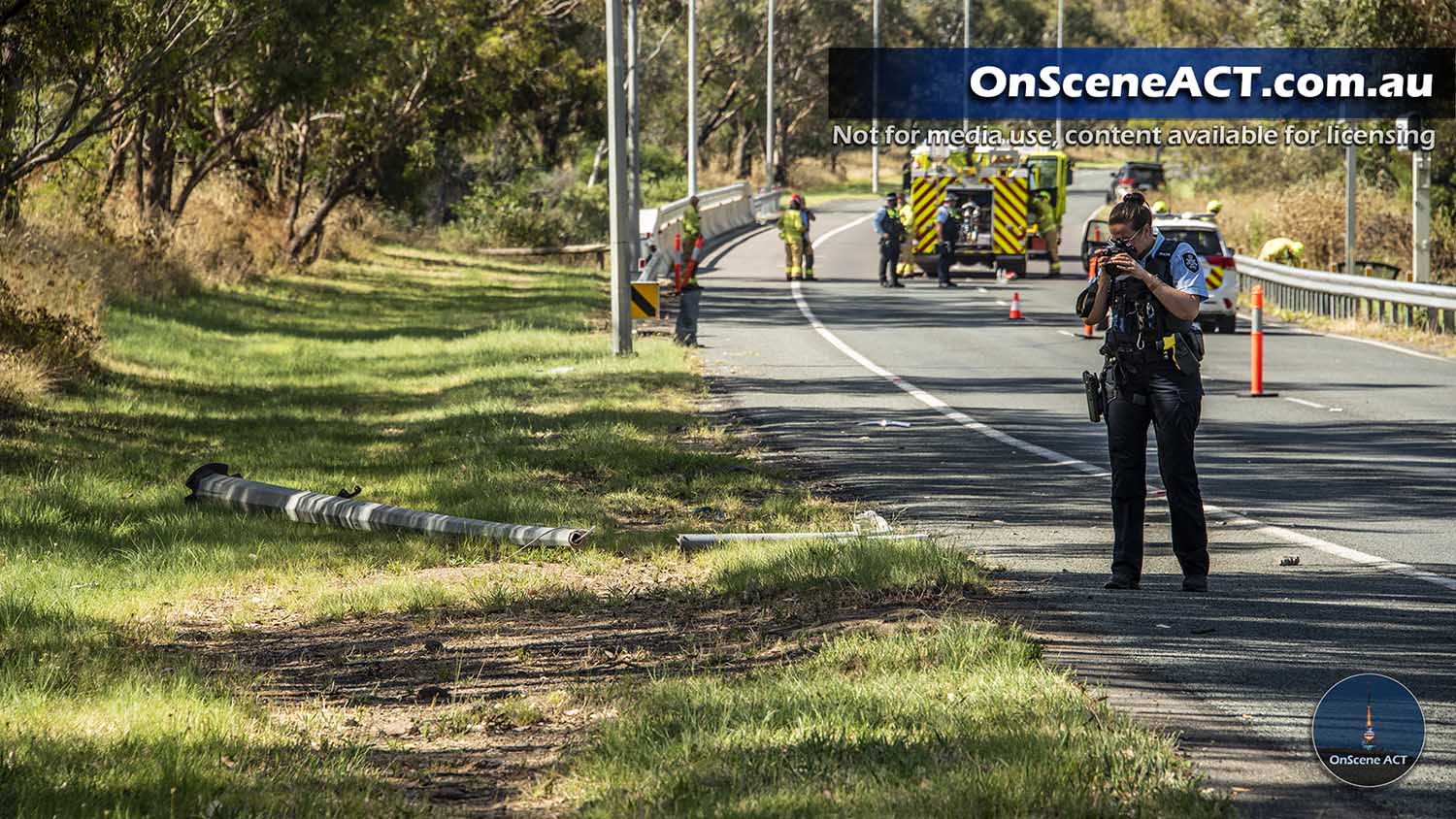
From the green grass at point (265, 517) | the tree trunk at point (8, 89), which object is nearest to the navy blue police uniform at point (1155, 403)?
the green grass at point (265, 517)

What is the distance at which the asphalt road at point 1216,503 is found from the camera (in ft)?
21.1

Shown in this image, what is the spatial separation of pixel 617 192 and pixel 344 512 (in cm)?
1168

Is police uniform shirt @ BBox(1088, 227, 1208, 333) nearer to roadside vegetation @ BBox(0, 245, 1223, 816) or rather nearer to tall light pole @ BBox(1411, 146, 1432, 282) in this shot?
roadside vegetation @ BBox(0, 245, 1223, 816)

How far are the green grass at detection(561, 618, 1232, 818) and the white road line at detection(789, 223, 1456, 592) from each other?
3.08 metres

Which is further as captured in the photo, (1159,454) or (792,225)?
(792,225)

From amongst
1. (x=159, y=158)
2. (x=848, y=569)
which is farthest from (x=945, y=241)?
(x=848, y=569)

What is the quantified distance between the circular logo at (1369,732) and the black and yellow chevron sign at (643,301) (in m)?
16.5

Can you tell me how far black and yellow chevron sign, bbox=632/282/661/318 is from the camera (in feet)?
74.1

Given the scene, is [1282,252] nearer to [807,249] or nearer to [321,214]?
[807,249]

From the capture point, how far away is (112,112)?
21.2 m

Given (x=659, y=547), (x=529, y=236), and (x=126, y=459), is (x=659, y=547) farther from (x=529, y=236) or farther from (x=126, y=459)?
(x=529, y=236)

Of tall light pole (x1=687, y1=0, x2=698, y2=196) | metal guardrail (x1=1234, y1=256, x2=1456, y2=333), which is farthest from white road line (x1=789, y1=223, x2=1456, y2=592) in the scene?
tall light pole (x1=687, y1=0, x2=698, y2=196)

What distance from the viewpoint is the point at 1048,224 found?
39344mm

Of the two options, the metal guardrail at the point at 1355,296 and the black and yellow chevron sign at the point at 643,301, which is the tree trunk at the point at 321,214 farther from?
the metal guardrail at the point at 1355,296
